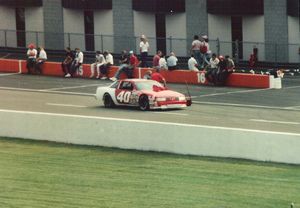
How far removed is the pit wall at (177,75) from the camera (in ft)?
145

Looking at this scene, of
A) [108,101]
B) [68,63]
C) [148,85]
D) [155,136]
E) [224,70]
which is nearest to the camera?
[155,136]

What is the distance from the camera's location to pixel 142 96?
3791 cm

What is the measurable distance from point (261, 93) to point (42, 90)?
30.7 ft

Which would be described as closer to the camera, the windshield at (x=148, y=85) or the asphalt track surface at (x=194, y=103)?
the asphalt track surface at (x=194, y=103)

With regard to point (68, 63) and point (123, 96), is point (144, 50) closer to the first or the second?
point (68, 63)

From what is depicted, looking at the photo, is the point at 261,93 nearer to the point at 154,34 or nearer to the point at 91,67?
the point at 91,67

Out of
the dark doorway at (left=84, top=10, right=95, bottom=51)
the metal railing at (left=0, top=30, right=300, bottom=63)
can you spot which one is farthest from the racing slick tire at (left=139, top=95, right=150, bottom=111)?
the dark doorway at (left=84, top=10, right=95, bottom=51)

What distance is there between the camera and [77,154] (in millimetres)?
29531

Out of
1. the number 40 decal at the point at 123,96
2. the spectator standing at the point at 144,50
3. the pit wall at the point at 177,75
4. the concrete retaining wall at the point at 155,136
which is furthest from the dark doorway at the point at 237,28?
the concrete retaining wall at the point at 155,136

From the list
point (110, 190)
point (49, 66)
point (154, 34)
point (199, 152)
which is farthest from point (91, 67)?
point (110, 190)

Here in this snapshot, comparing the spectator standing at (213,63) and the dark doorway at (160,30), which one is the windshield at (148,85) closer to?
the spectator standing at (213,63)

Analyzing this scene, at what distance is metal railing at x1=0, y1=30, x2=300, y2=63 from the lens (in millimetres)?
50031

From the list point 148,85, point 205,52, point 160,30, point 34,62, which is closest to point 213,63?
point 205,52

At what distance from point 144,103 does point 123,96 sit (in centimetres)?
120
